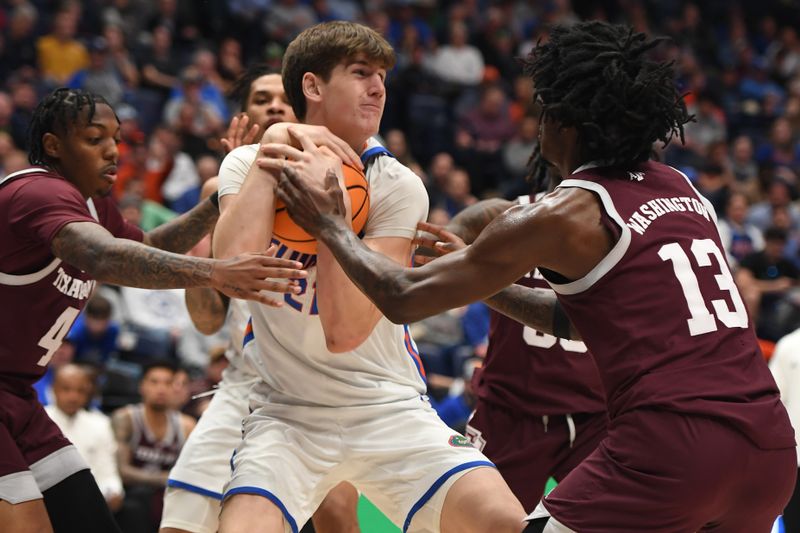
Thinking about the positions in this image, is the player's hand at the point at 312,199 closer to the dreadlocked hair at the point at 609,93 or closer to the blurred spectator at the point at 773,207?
the dreadlocked hair at the point at 609,93

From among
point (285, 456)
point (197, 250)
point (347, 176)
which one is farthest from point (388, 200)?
point (197, 250)

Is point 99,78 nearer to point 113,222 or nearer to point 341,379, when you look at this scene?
point 113,222

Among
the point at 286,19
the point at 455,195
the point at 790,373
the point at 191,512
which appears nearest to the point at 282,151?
the point at 191,512

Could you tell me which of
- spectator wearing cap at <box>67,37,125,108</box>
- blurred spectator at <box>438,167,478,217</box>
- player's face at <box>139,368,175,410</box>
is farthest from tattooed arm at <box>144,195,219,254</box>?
blurred spectator at <box>438,167,478,217</box>

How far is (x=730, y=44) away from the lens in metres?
20.6

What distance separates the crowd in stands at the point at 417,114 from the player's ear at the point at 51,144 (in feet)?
A: 14.4

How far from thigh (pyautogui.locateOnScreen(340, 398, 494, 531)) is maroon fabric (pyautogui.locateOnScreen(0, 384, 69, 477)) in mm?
1285

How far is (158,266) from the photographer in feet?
12.8

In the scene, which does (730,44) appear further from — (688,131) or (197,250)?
(197,250)

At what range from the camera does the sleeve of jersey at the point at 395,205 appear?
163 inches

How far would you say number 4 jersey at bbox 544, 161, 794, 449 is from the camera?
10.6 feet

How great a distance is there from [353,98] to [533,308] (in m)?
1.06

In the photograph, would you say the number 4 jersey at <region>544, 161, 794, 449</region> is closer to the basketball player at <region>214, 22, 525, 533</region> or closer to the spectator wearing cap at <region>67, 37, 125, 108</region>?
the basketball player at <region>214, 22, 525, 533</region>

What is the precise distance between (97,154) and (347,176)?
4.30ft
